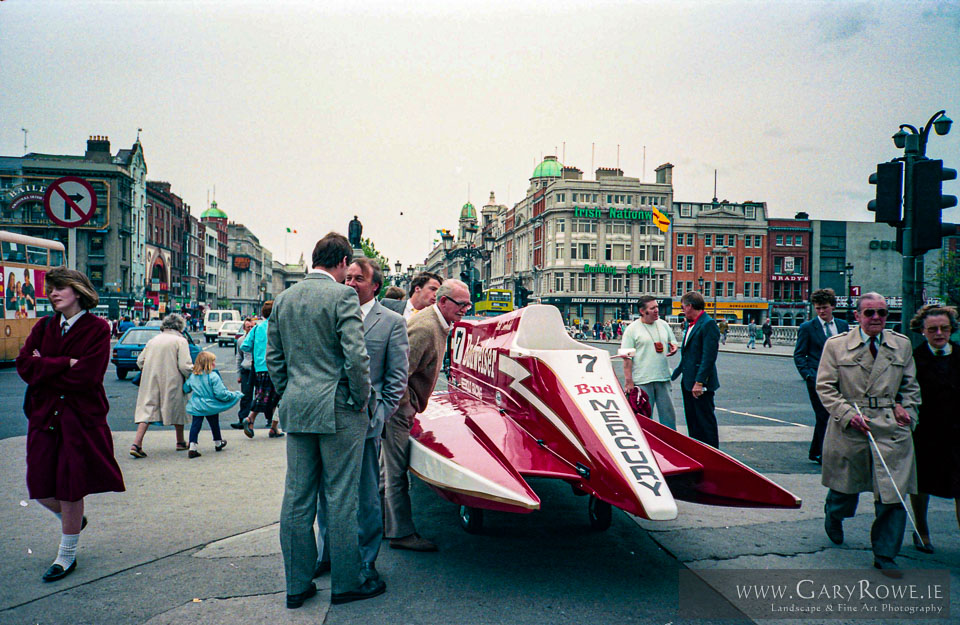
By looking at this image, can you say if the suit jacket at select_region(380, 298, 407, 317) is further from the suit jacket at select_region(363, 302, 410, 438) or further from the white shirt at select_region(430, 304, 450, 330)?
the suit jacket at select_region(363, 302, 410, 438)

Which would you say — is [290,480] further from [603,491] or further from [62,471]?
[603,491]

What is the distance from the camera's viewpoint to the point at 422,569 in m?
4.12

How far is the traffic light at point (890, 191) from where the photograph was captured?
664cm

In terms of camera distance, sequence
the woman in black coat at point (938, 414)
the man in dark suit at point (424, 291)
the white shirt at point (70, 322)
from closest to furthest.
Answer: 1. the white shirt at point (70, 322)
2. the woman in black coat at point (938, 414)
3. the man in dark suit at point (424, 291)

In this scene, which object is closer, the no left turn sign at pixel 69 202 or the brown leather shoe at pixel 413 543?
the brown leather shoe at pixel 413 543

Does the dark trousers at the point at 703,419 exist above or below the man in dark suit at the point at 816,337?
below

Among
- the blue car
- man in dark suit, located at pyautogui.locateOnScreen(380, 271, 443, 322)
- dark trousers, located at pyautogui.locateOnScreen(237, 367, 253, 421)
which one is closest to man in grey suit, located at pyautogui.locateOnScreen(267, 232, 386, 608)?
man in dark suit, located at pyautogui.locateOnScreen(380, 271, 443, 322)

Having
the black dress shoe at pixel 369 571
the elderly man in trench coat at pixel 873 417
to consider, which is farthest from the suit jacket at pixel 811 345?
the black dress shoe at pixel 369 571

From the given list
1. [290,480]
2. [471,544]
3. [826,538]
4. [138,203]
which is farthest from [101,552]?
[138,203]

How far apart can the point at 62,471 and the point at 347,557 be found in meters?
1.93

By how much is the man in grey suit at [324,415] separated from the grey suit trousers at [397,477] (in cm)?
85

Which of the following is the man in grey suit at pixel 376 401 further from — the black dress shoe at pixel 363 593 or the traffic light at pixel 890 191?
the traffic light at pixel 890 191

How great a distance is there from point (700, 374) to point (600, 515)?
237 centimetres

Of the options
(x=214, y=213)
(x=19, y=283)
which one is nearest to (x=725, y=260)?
(x=19, y=283)
